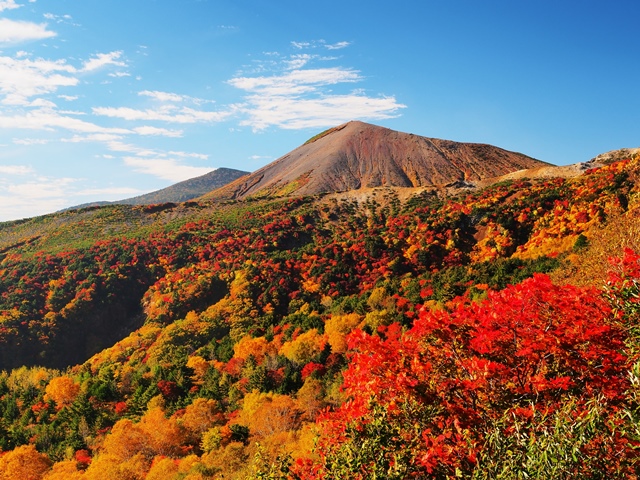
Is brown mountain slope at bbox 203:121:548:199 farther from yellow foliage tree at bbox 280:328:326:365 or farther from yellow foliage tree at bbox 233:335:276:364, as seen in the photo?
yellow foliage tree at bbox 280:328:326:365

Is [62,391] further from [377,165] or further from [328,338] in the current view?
[377,165]

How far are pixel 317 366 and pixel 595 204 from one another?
5072 centimetres

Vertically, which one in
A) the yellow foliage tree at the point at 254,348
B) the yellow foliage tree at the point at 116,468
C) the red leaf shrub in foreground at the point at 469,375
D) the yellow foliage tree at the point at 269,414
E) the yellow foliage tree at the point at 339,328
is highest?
the red leaf shrub in foreground at the point at 469,375

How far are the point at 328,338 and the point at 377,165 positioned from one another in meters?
129

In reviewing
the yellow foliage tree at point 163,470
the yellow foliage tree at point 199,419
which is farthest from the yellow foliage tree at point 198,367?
the yellow foliage tree at point 163,470

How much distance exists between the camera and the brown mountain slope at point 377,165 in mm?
157500

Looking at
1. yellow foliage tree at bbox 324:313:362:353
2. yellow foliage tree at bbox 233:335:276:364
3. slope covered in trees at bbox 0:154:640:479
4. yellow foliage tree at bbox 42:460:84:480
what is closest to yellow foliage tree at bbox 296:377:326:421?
slope covered in trees at bbox 0:154:640:479

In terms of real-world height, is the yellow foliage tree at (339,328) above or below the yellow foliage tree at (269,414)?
above

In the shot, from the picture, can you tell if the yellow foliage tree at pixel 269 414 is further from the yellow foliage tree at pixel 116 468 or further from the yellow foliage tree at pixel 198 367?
the yellow foliage tree at pixel 198 367

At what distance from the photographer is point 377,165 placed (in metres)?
169

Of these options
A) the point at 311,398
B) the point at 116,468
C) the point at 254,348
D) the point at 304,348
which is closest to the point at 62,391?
the point at 116,468

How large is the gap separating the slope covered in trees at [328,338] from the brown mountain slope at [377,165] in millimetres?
53328

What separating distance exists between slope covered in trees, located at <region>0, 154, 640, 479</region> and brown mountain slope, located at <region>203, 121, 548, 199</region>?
53328 millimetres

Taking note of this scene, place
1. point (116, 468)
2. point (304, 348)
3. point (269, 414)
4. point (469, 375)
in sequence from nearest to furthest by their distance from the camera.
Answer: point (469, 375)
point (116, 468)
point (269, 414)
point (304, 348)
